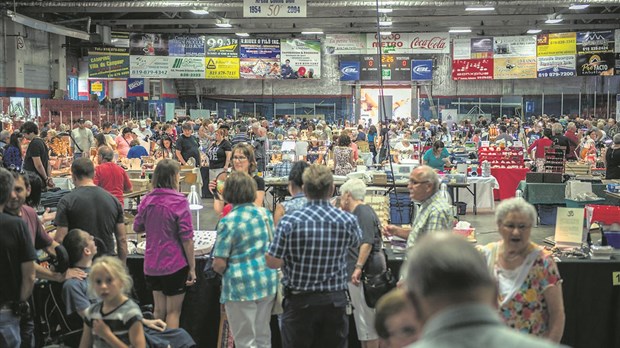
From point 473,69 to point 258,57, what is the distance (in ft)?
25.0

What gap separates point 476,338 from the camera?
144 centimetres

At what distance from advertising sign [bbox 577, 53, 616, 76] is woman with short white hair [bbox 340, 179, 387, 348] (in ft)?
72.2

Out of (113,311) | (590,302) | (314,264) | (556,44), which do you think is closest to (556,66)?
(556,44)

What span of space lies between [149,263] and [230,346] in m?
0.80

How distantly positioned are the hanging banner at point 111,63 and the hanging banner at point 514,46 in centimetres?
1255

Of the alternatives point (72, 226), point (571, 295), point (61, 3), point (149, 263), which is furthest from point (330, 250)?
point (61, 3)

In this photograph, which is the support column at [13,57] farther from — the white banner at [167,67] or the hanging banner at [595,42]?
the hanging banner at [595,42]

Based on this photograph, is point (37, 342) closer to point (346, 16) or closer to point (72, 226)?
point (72, 226)

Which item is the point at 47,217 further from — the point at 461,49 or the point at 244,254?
the point at 461,49

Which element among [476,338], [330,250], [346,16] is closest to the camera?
[476,338]

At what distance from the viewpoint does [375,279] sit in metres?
4.89

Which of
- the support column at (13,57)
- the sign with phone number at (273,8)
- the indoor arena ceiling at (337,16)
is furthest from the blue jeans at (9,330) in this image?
the support column at (13,57)

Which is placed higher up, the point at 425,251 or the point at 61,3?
the point at 61,3

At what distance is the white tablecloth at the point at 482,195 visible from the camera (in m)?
13.1
